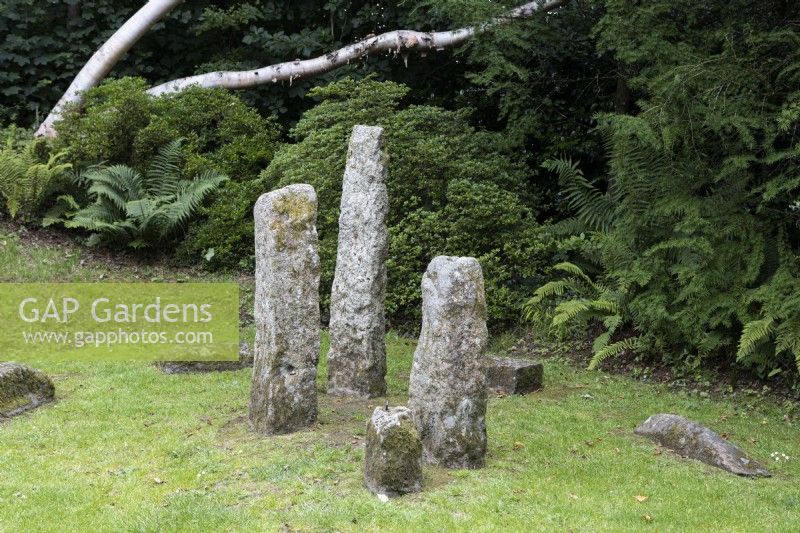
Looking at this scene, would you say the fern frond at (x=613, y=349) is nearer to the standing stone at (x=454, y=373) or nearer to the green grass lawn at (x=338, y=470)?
the green grass lawn at (x=338, y=470)

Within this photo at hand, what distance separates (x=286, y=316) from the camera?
26.0 ft

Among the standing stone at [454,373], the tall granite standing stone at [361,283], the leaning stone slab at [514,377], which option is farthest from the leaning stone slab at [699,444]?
the tall granite standing stone at [361,283]

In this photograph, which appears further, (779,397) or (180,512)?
(779,397)

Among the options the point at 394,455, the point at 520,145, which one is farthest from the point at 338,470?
the point at 520,145

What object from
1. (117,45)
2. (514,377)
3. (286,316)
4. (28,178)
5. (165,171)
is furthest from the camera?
(117,45)

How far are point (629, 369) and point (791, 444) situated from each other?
302cm

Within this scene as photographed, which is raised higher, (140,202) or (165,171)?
(165,171)

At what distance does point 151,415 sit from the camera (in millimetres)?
8789

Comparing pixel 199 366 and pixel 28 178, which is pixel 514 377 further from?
pixel 28 178

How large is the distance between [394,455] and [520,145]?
9.14 meters

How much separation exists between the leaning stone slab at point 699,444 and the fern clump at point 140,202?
30.1 feet

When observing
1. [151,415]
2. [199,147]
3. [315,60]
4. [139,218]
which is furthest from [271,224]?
[315,60]

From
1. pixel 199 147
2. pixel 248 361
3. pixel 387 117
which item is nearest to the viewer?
pixel 248 361

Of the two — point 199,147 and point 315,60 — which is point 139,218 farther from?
point 315,60
